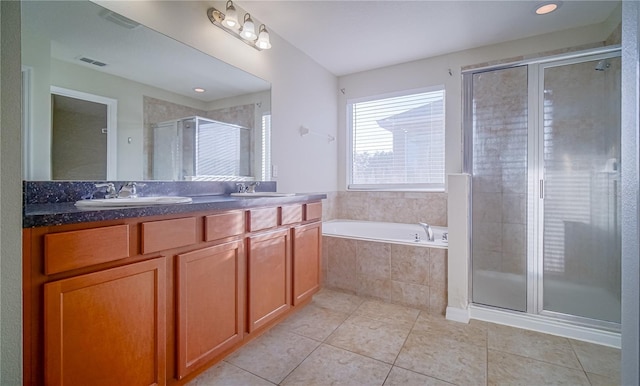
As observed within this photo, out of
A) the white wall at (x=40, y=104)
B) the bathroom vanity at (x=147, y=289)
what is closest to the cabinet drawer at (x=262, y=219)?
the bathroom vanity at (x=147, y=289)

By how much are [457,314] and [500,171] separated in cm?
119

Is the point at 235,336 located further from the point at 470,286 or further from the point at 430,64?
the point at 430,64

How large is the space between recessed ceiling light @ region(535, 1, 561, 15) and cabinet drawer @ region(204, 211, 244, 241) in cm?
265

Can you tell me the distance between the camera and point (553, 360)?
67.2 inches

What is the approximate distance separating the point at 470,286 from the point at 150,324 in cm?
224

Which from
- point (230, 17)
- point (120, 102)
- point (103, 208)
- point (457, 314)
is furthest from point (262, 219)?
point (457, 314)

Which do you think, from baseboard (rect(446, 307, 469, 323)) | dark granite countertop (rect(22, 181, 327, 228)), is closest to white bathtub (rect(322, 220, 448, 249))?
baseboard (rect(446, 307, 469, 323))

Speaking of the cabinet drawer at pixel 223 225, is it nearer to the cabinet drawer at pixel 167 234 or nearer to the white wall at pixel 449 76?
the cabinet drawer at pixel 167 234

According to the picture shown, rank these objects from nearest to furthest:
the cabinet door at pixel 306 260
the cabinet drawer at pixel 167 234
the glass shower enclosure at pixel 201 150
A: the cabinet drawer at pixel 167 234, the glass shower enclosure at pixel 201 150, the cabinet door at pixel 306 260

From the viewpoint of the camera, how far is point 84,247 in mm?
978

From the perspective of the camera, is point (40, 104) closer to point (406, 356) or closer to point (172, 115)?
point (172, 115)

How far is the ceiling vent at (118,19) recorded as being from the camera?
148cm

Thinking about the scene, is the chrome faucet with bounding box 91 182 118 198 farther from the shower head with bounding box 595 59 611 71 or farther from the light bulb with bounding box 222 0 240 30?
the shower head with bounding box 595 59 611 71

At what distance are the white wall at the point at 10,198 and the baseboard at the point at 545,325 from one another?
2520mm
